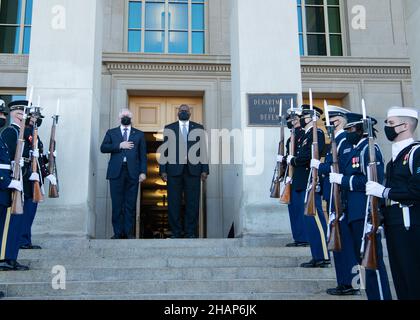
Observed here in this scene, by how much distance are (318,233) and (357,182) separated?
5.22ft

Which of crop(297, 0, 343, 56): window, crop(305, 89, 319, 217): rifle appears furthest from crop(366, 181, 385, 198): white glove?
crop(297, 0, 343, 56): window

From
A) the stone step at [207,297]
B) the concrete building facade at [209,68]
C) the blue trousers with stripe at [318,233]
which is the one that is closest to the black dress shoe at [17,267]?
the stone step at [207,297]

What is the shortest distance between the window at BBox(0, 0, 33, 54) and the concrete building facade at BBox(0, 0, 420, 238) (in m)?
0.10

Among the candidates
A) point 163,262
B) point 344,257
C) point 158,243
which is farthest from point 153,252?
point 344,257

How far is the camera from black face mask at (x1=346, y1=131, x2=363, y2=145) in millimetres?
6934

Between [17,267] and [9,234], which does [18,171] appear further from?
[17,267]

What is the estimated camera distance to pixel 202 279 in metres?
7.62

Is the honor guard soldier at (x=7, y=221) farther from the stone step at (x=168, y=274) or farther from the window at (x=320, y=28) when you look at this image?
the window at (x=320, y=28)

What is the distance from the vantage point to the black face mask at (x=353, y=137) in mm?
6934

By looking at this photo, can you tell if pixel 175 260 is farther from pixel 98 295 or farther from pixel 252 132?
pixel 252 132

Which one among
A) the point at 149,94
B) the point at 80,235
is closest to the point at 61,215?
the point at 80,235

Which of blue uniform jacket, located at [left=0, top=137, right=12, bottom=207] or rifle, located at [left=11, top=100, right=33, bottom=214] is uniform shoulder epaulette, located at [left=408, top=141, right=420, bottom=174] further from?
blue uniform jacket, located at [left=0, top=137, right=12, bottom=207]

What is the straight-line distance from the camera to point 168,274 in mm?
7707

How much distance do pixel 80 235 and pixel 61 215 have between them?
489 mm
